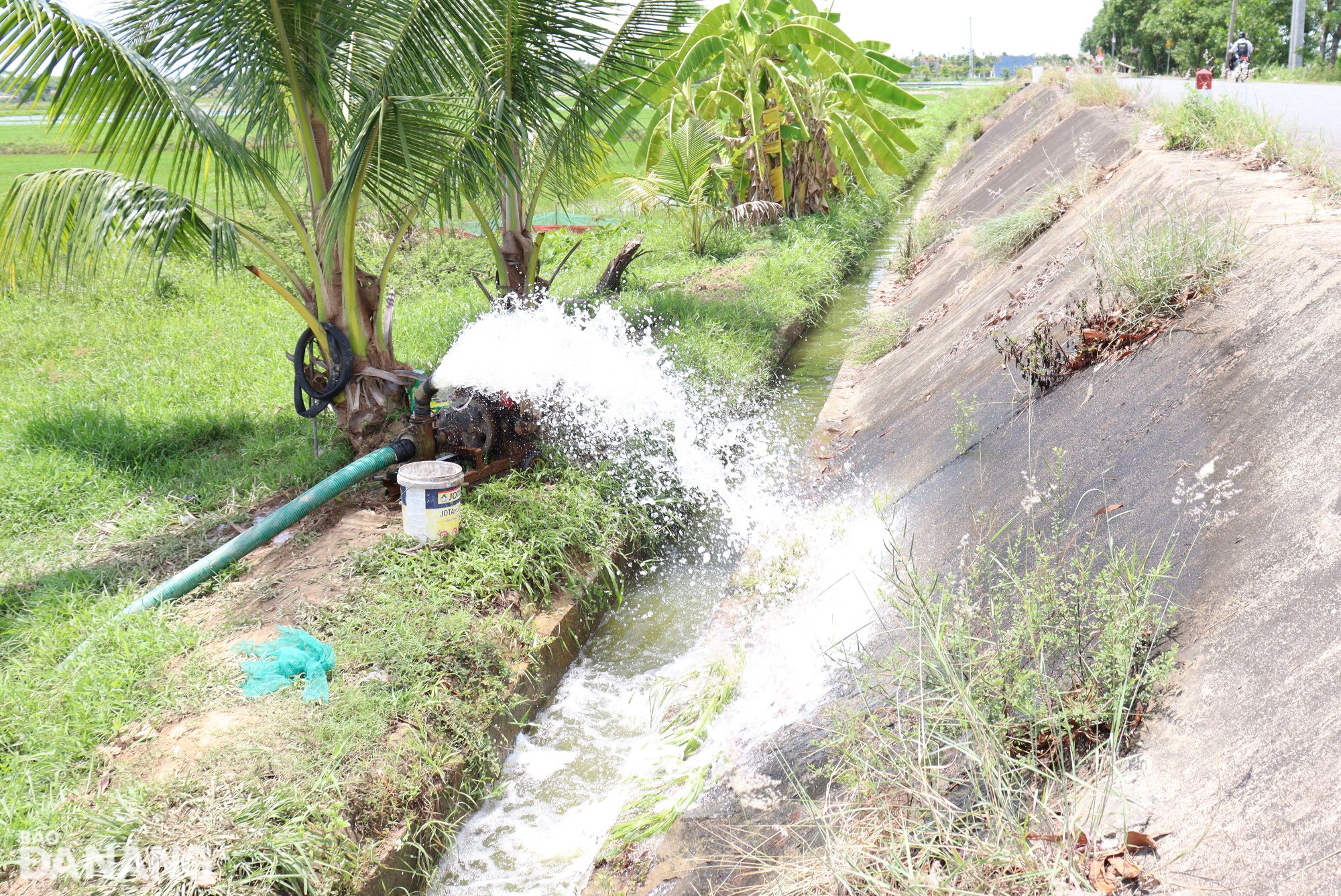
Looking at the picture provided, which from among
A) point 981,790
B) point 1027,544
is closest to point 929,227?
point 1027,544

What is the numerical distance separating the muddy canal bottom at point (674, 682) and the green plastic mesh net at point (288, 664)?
2.79 ft

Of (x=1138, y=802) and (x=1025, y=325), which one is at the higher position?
(x=1025, y=325)

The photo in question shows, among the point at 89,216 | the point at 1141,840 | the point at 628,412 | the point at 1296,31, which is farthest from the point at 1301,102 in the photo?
the point at 1296,31

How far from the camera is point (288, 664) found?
3.73 m

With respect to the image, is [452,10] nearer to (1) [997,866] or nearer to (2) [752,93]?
(1) [997,866]

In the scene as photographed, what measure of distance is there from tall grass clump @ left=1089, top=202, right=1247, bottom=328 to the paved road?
219 cm

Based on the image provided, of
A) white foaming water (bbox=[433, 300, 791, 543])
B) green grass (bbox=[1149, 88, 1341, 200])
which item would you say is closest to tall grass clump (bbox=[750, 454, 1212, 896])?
white foaming water (bbox=[433, 300, 791, 543])

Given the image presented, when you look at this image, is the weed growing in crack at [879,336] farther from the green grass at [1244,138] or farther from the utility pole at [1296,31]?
the utility pole at [1296,31]

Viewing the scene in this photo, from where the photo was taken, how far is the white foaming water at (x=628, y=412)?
5.66m

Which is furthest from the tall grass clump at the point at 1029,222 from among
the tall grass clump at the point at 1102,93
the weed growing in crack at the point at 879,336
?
the tall grass clump at the point at 1102,93

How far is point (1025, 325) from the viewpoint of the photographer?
6082 millimetres

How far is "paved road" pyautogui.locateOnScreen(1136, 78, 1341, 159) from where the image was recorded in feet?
27.0

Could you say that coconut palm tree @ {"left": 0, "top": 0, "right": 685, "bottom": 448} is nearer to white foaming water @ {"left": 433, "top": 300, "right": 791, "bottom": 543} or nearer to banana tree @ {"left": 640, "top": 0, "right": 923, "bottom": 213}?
white foaming water @ {"left": 433, "top": 300, "right": 791, "bottom": 543}

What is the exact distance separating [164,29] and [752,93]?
9417 millimetres
